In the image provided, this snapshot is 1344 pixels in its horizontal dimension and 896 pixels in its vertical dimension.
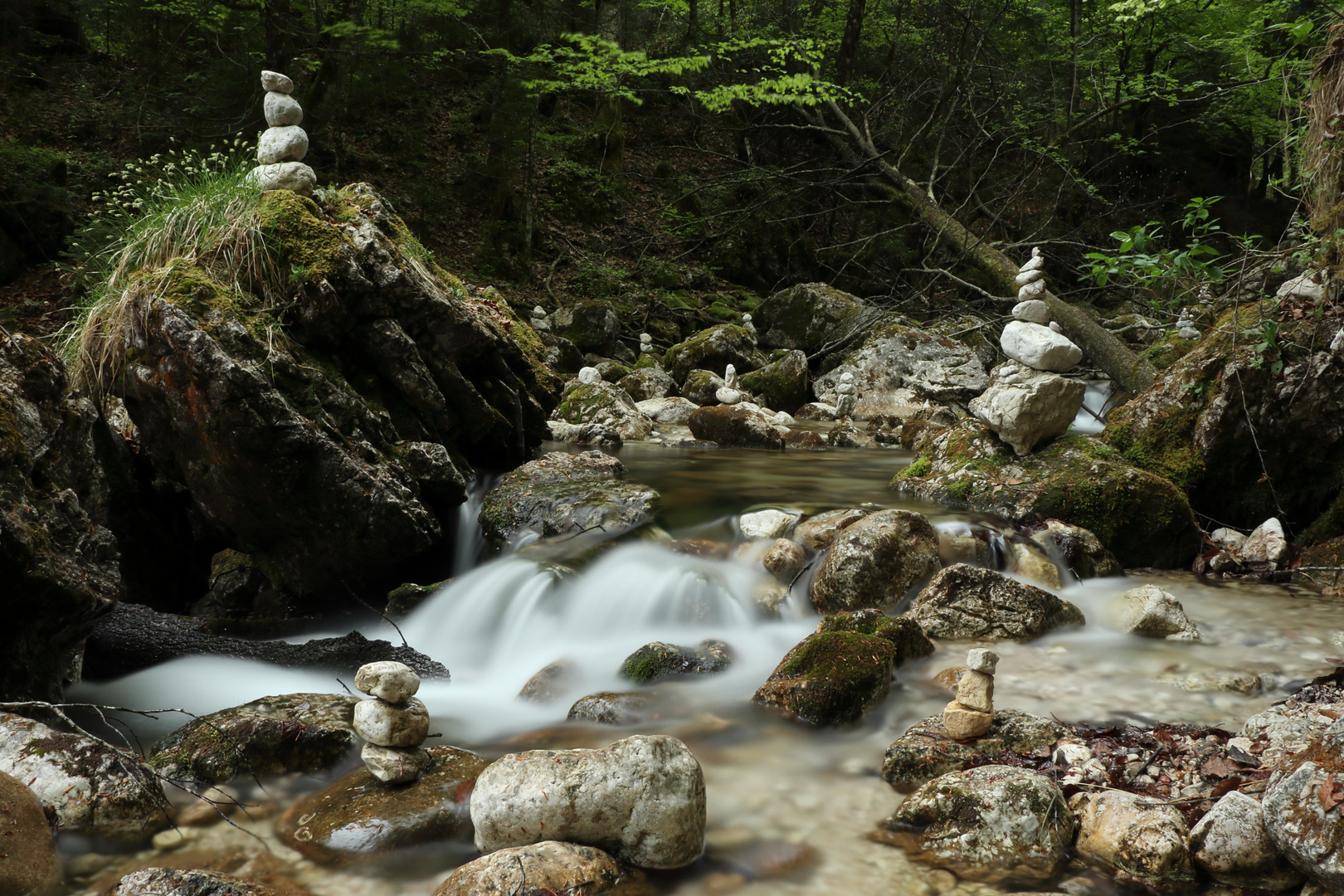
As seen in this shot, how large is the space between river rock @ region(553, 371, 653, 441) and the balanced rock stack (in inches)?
215

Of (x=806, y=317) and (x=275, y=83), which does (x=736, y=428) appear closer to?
(x=806, y=317)

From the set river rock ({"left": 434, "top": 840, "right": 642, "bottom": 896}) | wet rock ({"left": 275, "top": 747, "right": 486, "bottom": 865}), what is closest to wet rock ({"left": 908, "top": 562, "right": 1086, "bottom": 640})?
river rock ({"left": 434, "top": 840, "right": 642, "bottom": 896})

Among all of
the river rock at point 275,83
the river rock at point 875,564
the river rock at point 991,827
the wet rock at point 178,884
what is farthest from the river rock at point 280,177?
the river rock at point 991,827

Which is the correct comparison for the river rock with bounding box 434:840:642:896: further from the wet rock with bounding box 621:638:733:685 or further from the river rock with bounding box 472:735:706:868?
the wet rock with bounding box 621:638:733:685

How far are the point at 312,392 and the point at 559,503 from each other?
2165 mm

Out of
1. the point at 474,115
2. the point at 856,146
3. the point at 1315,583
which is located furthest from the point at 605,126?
the point at 1315,583

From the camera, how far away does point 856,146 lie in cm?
1444

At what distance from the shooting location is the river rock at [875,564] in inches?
209

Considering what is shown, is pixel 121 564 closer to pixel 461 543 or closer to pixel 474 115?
pixel 461 543

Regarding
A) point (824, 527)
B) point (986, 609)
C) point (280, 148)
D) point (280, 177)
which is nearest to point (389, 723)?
point (986, 609)

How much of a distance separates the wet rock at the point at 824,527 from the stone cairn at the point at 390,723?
343 cm

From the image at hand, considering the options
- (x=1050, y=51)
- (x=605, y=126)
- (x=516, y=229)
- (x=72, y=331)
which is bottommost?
(x=72, y=331)

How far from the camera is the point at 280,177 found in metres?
6.18

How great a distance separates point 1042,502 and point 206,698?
6.08 m
